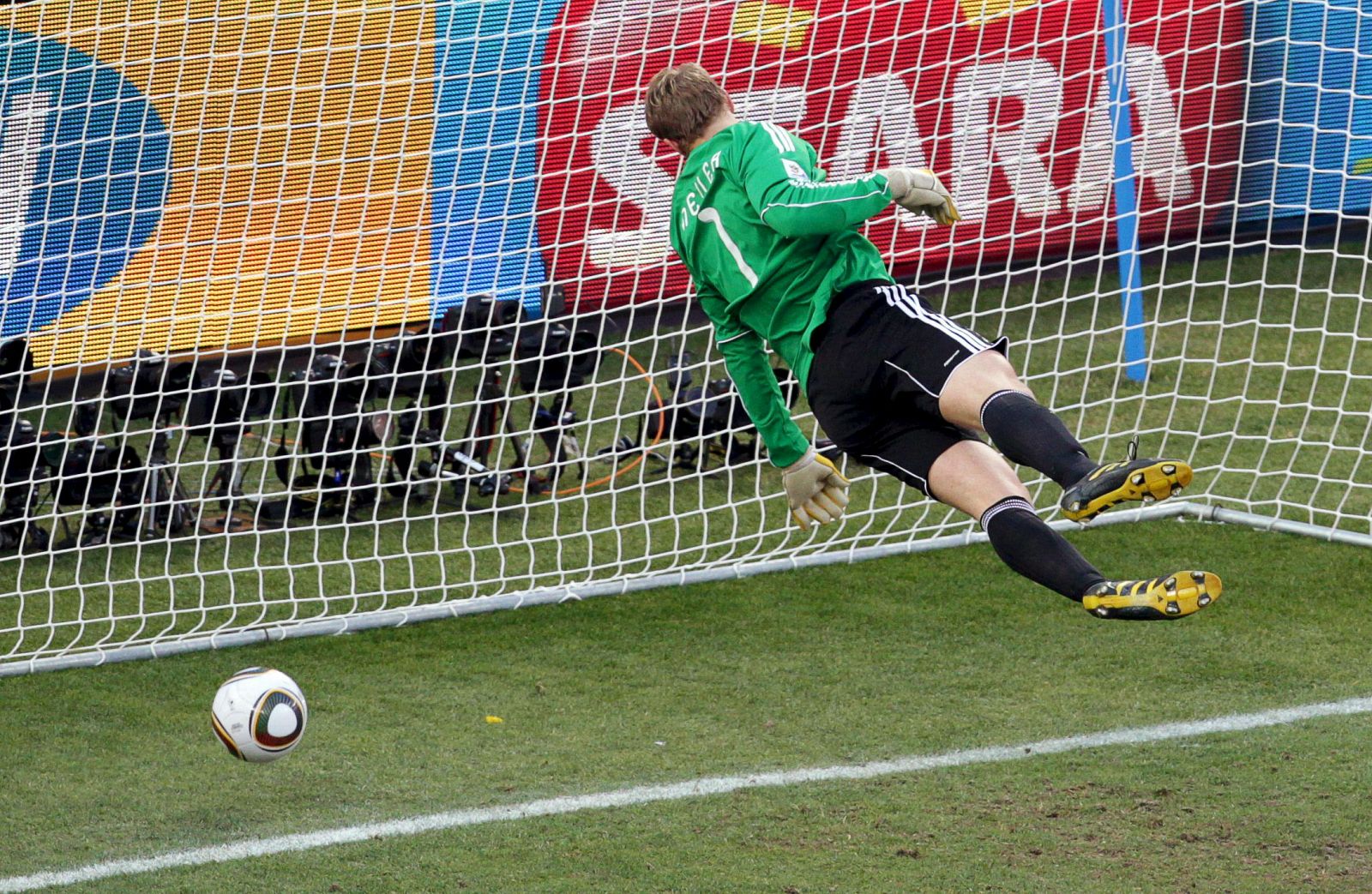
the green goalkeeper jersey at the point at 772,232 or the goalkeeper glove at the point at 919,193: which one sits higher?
the goalkeeper glove at the point at 919,193

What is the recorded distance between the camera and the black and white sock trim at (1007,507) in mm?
4199

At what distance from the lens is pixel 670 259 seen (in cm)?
849

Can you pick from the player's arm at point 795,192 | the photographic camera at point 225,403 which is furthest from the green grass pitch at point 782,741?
the player's arm at point 795,192

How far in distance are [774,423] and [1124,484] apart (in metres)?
1.29

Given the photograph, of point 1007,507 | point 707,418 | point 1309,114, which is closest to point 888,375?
point 1007,507

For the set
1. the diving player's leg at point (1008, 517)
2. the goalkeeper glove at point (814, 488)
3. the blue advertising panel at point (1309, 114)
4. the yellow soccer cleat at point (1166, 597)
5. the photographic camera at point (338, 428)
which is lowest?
the photographic camera at point (338, 428)

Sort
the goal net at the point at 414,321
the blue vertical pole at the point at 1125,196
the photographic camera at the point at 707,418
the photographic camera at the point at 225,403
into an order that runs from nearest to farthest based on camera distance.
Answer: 1. the goal net at the point at 414,321
2. the photographic camera at the point at 225,403
3. the photographic camera at the point at 707,418
4. the blue vertical pole at the point at 1125,196

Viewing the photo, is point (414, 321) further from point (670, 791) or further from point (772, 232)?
point (772, 232)

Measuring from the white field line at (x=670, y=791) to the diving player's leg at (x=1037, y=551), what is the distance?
109 cm

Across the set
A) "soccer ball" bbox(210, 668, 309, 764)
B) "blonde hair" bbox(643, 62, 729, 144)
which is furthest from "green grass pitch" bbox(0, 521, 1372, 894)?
"blonde hair" bbox(643, 62, 729, 144)

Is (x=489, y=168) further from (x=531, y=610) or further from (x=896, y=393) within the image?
(x=896, y=393)

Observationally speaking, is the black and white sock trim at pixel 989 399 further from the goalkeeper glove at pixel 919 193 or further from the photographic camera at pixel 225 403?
the photographic camera at pixel 225 403

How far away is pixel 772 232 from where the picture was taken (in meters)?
4.36

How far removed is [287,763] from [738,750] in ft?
4.44
